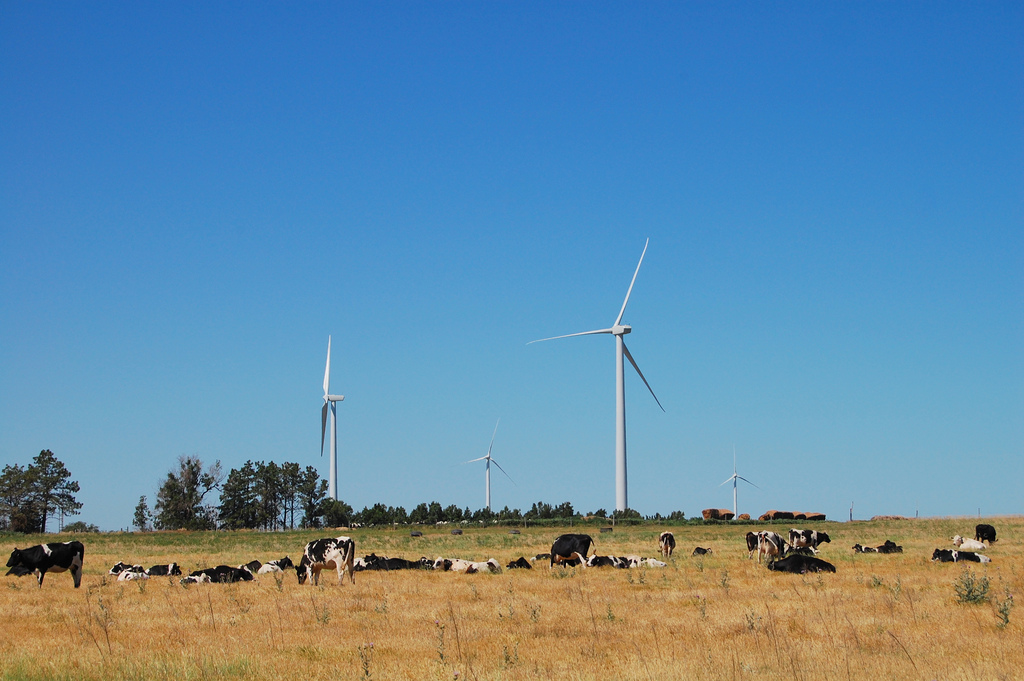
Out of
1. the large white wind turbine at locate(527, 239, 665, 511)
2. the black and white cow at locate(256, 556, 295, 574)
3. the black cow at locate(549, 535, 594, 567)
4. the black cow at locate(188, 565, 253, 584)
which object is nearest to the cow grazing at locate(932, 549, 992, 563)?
the black cow at locate(549, 535, 594, 567)

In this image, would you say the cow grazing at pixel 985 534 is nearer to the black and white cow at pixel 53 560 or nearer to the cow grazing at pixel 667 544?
the cow grazing at pixel 667 544

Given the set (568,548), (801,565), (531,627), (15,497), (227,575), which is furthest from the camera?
(15,497)

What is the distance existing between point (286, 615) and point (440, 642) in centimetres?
511

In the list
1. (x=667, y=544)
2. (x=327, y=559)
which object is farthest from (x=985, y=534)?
(x=327, y=559)

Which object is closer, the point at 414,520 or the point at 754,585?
the point at 754,585

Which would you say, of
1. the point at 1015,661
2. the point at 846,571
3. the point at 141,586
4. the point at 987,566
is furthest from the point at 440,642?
the point at 987,566

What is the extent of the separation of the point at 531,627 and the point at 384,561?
46.4 feet

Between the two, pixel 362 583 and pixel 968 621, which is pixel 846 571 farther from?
pixel 362 583

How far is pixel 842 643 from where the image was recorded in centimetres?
1333

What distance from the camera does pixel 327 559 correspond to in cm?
2417

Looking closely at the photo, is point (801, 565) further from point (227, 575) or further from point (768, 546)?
point (227, 575)

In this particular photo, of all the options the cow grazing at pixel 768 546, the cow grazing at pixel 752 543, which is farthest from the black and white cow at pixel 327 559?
the cow grazing at pixel 752 543

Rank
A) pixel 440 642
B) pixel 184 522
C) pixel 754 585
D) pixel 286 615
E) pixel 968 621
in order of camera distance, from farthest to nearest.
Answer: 1. pixel 184 522
2. pixel 754 585
3. pixel 286 615
4. pixel 968 621
5. pixel 440 642

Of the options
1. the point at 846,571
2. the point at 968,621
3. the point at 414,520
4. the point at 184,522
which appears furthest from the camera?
the point at 184,522
